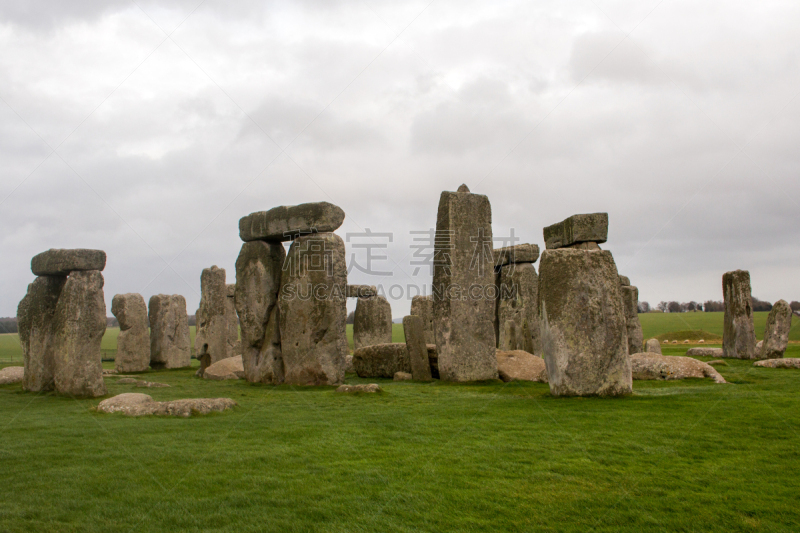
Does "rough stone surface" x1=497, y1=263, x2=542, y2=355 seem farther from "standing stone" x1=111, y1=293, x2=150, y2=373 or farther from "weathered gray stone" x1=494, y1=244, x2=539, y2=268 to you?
"standing stone" x1=111, y1=293, x2=150, y2=373

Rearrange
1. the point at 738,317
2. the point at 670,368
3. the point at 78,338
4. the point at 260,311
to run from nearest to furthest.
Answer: the point at 78,338
the point at 670,368
the point at 260,311
the point at 738,317

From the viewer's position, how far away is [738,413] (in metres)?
6.37

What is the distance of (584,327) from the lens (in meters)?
7.81

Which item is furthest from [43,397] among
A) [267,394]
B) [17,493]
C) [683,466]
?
[683,466]

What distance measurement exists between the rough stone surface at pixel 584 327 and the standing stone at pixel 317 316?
484 centimetres

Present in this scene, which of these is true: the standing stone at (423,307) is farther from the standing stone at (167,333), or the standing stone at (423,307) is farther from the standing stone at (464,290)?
the standing stone at (464,290)

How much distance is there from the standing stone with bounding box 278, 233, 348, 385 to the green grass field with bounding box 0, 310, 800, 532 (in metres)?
3.85

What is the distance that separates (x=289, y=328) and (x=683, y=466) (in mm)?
8663

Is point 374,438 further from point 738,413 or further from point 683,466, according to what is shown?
point 738,413

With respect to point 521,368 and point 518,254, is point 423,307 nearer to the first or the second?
point 518,254

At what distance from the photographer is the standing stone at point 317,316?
37.5 ft

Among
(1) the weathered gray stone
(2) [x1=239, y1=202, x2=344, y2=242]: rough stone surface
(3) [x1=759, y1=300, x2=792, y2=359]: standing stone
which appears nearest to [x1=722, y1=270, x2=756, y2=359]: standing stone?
(3) [x1=759, y1=300, x2=792, y2=359]: standing stone

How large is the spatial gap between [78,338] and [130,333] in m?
8.54

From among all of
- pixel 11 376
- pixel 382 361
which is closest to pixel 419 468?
pixel 382 361
